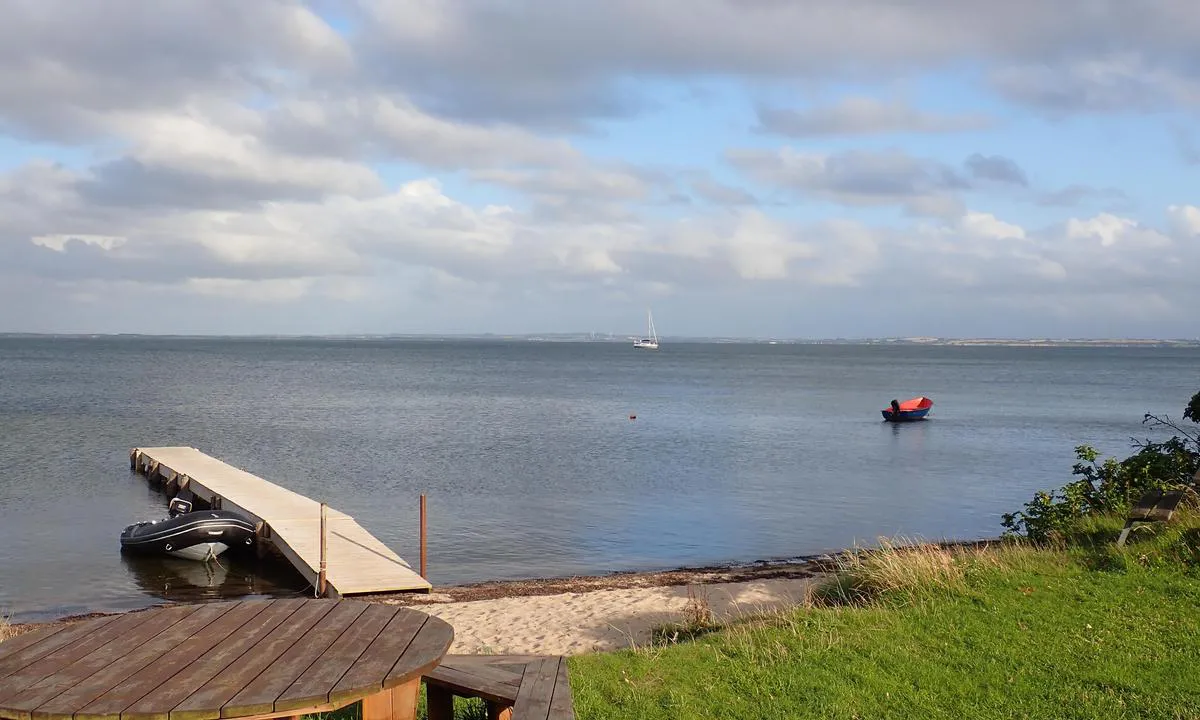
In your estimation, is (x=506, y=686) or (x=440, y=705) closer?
(x=506, y=686)

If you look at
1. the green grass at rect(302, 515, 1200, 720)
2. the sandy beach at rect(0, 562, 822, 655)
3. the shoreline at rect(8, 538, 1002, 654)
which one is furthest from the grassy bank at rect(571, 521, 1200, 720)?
the shoreline at rect(8, 538, 1002, 654)

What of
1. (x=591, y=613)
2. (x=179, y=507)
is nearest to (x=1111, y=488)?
(x=591, y=613)

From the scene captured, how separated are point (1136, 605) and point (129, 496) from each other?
86.6 ft

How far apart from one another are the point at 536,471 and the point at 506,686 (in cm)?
2718

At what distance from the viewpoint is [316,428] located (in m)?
47.9

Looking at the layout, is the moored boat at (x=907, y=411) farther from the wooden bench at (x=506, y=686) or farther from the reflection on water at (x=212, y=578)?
the wooden bench at (x=506, y=686)

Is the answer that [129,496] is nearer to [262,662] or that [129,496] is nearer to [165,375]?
[262,662]

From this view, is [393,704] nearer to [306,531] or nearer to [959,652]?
[959,652]

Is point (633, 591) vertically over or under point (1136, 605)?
under

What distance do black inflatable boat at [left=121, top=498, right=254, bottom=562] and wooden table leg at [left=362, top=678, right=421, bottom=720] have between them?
1469cm

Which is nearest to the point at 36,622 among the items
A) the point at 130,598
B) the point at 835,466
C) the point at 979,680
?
the point at 130,598

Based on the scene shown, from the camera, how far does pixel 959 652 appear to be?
27.5 feet

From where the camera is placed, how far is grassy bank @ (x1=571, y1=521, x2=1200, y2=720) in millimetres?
7203

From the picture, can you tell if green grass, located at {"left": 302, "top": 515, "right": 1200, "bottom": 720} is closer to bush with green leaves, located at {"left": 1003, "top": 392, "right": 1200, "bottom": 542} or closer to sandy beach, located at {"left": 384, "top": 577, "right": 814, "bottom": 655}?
sandy beach, located at {"left": 384, "top": 577, "right": 814, "bottom": 655}
